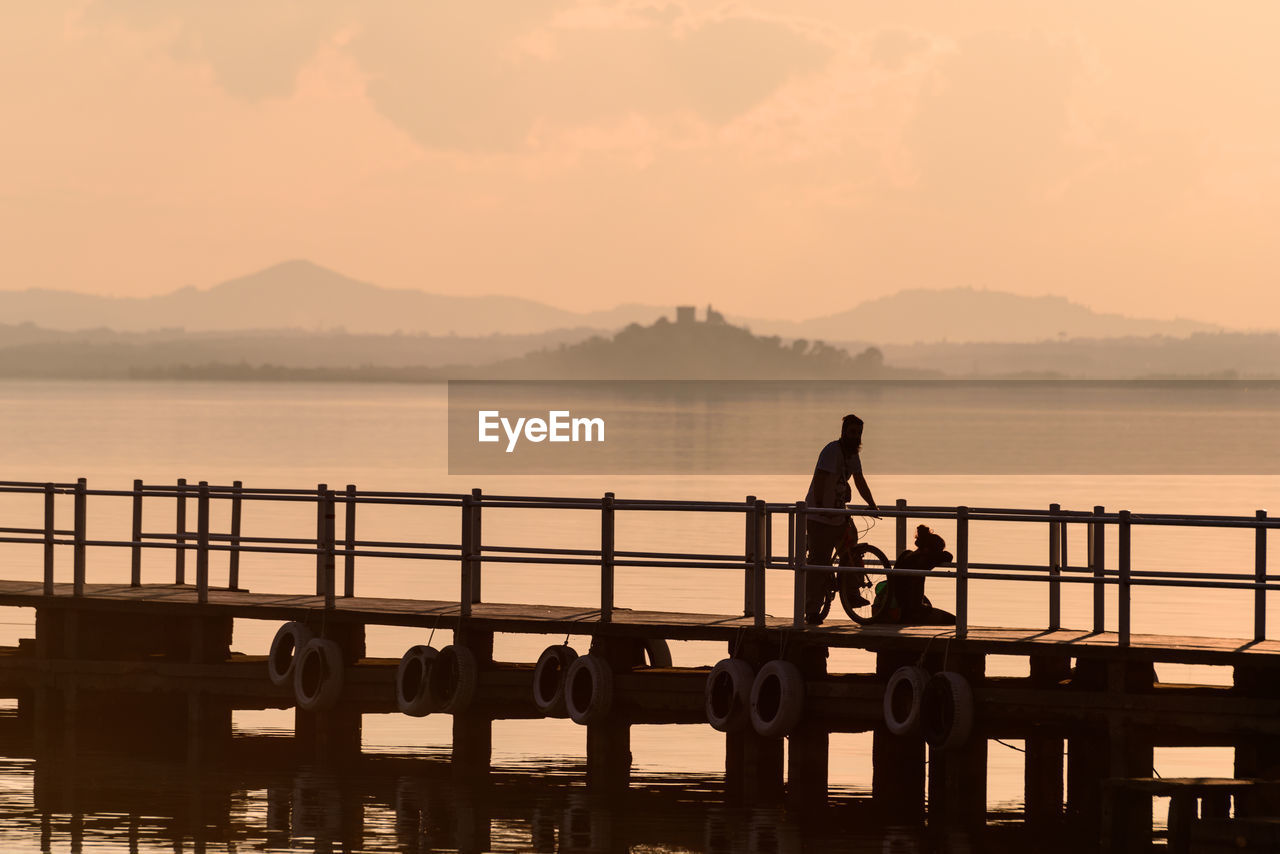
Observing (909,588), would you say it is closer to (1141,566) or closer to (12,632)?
(12,632)

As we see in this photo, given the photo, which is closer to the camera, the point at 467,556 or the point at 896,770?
the point at 896,770

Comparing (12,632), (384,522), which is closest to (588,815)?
(12,632)

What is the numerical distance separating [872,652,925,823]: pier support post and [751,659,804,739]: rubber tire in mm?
725

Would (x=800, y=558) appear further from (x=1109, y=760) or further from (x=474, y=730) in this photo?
(x=474, y=730)

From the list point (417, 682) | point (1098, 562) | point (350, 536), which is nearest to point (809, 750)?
point (1098, 562)

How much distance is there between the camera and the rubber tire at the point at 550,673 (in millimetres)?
21355

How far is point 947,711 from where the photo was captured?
19125 mm

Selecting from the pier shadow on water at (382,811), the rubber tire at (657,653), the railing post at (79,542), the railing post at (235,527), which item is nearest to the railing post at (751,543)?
the rubber tire at (657,653)

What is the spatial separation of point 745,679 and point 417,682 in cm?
348

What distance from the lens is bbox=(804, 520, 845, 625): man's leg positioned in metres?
20.4

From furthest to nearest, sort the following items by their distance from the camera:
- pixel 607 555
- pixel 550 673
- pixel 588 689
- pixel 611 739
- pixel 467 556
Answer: pixel 467 556
pixel 550 673
pixel 611 739
pixel 588 689
pixel 607 555

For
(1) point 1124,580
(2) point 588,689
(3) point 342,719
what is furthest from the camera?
(3) point 342,719

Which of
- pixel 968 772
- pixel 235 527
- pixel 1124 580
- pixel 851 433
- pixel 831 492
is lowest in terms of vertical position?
pixel 968 772

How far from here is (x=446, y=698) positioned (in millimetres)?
21812
